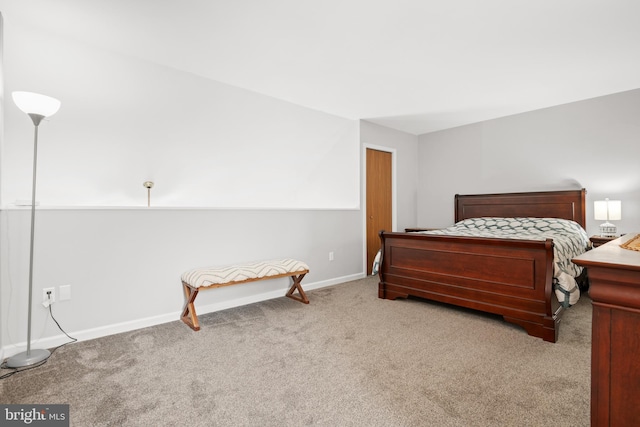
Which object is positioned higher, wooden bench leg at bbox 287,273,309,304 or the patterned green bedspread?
the patterned green bedspread

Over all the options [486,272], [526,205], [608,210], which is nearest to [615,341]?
[486,272]

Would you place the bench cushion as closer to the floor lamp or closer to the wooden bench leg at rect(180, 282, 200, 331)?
the wooden bench leg at rect(180, 282, 200, 331)

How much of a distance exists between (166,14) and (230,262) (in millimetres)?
2150

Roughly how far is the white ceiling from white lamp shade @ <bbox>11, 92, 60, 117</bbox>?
0.66 meters

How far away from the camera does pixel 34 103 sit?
195 centimetres

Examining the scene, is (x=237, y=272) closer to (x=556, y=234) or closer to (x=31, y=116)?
(x=31, y=116)

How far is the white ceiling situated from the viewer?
6.89 ft

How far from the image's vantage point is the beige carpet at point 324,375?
1482 millimetres

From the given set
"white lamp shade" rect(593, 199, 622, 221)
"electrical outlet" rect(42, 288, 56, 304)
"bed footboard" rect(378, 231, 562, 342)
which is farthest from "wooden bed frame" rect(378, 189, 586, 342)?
"electrical outlet" rect(42, 288, 56, 304)

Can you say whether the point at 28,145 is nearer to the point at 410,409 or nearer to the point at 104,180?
the point at 104,180

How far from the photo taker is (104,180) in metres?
2.72

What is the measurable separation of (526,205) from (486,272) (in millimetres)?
2171

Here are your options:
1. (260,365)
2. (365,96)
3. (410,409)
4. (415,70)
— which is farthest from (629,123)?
(260,365)

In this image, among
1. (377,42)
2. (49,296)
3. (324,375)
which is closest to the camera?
(324,375)
